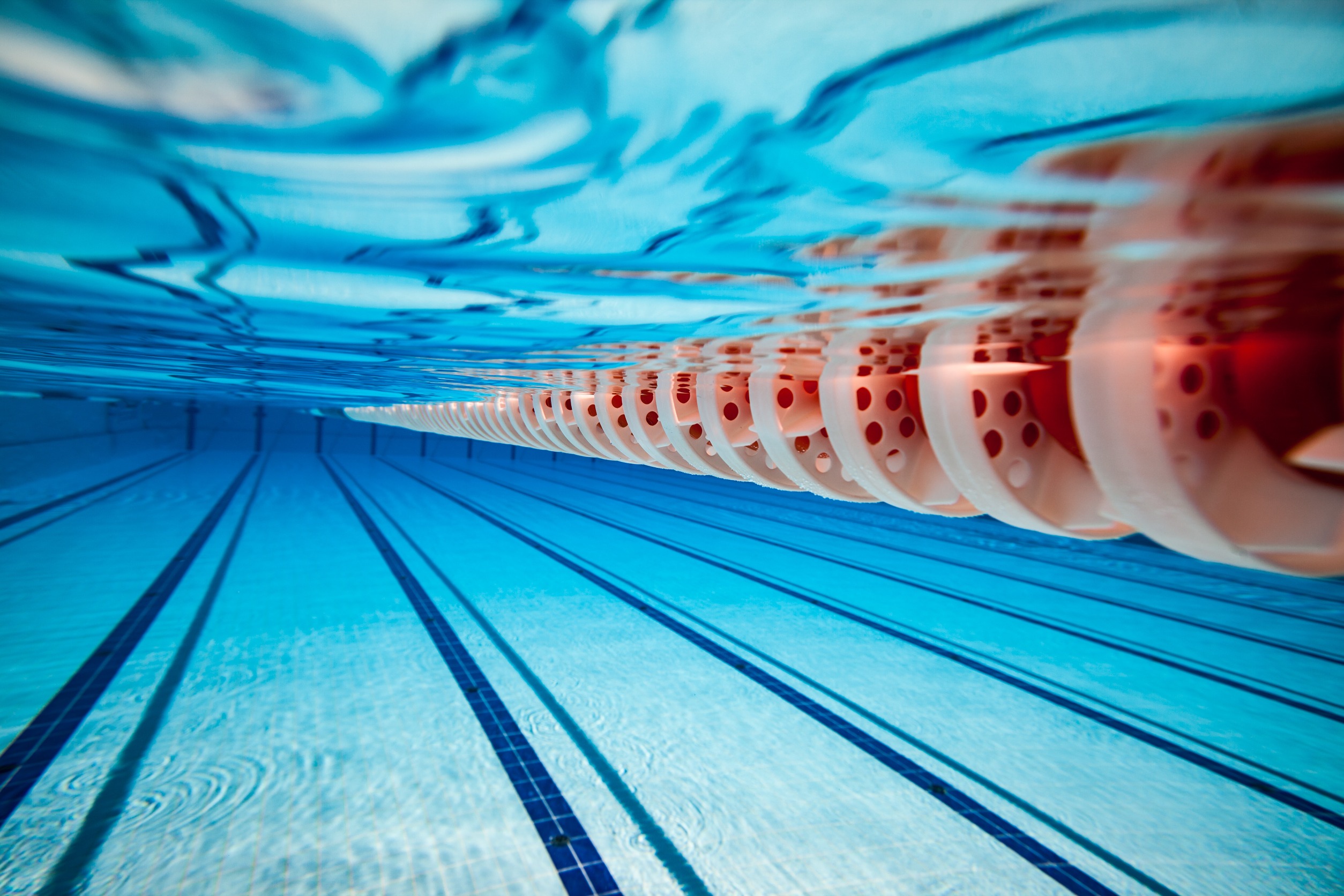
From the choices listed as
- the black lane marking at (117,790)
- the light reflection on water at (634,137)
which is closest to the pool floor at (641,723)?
the black lane marking at (117,790)

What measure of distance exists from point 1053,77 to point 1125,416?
2.88 ft

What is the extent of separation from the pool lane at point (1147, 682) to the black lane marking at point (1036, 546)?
1784 mm

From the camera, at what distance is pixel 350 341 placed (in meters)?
2.91

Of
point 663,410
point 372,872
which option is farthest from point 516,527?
point 372,872

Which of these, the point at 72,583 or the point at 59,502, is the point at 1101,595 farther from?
the point at 59,502

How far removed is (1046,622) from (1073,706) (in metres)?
1.63

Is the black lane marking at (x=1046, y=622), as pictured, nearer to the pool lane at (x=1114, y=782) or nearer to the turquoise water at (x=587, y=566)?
the turquoise water at (x=587, y=566)

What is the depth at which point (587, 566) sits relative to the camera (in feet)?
20.7

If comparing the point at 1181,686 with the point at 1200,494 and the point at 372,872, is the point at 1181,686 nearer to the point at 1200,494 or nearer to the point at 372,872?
the point at 1200,494

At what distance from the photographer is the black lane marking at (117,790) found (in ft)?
6.37

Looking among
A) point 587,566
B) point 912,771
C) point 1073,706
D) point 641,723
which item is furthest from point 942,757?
point 587,566

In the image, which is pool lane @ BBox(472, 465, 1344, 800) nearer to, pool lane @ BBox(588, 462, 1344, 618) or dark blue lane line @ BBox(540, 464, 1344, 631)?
dark blue lane line @ BBox(540, 464, 1344, 631)

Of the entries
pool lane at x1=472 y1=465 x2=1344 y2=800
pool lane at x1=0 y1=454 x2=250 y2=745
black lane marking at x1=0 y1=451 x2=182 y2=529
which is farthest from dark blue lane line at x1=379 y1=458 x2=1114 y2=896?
black lane marking at x1=0 y1=451 x2=182 y2=529

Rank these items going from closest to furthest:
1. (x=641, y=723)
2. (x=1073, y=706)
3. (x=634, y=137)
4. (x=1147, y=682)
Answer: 1. (x=634, y=137)
2. (x=641, y=723)
3. (x=1073, y=706)
4. (x=1147, y=682)
